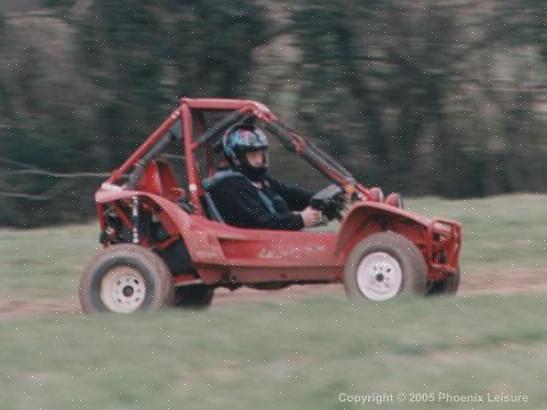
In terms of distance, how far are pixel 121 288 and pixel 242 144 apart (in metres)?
1.50

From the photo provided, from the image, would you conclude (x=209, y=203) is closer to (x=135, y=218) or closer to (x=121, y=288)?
(x=135, y=218)

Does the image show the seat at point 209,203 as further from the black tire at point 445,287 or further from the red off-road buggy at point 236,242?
the black tire at point 445,287

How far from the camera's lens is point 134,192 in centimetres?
1077

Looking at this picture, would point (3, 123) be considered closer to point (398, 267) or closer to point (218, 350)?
point (398, 267)

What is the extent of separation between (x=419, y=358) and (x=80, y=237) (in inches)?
328

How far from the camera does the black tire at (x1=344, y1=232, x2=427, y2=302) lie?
33.7 ft

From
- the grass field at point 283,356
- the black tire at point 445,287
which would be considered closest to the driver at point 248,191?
the grass field at point 283,356

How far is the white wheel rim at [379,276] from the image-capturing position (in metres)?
10.3

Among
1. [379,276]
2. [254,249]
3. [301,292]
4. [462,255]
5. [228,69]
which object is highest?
[228,69]

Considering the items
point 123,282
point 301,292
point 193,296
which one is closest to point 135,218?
point 123,282

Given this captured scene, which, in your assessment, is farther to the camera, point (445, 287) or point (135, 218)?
point (445, 287)

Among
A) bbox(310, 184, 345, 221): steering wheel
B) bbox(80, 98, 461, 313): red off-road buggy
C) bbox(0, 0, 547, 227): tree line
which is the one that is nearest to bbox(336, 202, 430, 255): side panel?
bbox(80, 98, 461, 313): red off-road buggy

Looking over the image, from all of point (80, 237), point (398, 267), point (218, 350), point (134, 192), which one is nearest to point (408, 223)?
point (398, 267)

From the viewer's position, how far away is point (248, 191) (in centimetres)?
1095
